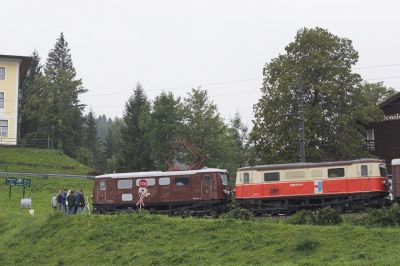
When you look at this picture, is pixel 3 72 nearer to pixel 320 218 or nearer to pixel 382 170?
pixel 382 170

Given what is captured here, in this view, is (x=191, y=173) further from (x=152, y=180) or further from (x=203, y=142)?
(x=203, y=142)

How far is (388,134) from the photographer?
2083 inches

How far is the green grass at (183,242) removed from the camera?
22.9 m

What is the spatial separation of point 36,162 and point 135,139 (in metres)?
13.1

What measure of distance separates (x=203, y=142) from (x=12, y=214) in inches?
1278

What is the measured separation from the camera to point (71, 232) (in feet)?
100

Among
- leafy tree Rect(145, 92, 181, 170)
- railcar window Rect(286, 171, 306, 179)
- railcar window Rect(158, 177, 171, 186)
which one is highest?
leafy tree Rect(145, 92, 181, 170)

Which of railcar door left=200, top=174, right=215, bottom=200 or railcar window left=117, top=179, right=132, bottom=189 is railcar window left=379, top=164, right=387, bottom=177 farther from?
railcar window left=117, top=179, right=132, bottom=189

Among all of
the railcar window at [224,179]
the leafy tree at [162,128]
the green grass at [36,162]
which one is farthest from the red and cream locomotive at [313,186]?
the leafy tree at [162,128]

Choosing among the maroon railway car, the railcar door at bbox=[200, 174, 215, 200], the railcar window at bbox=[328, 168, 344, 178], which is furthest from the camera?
the maroon railway car

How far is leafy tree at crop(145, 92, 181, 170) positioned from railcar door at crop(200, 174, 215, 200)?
28.7m

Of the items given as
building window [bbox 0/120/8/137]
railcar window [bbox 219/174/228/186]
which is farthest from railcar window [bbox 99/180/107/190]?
building window [bbox 0/120/8/137]

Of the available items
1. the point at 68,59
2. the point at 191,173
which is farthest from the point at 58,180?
the point at 68,59

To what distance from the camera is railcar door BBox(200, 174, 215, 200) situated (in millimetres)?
35750
